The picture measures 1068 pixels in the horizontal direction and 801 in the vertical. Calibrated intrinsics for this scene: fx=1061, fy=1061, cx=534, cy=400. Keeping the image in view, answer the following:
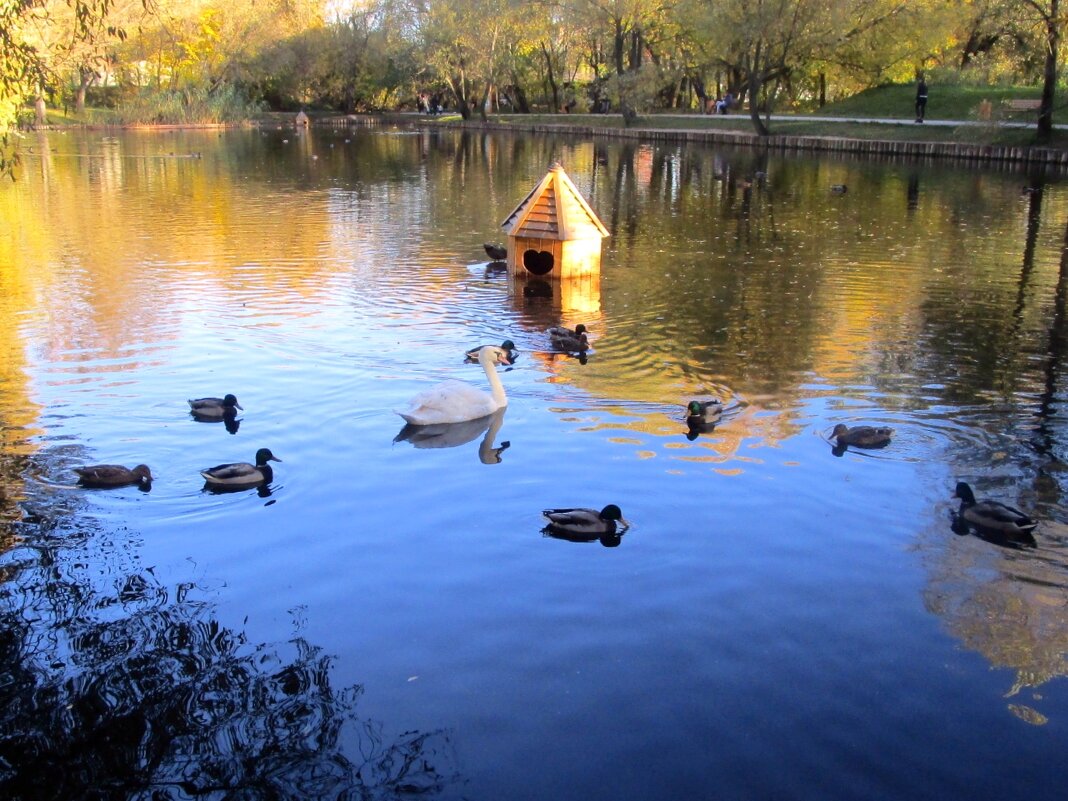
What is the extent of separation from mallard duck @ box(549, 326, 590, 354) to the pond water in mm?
286

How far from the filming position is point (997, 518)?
9289mm

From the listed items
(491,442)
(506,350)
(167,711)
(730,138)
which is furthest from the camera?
(730,138)

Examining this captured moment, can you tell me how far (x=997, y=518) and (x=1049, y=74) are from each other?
37198 mm

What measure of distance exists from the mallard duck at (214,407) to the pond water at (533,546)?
0.19 metres

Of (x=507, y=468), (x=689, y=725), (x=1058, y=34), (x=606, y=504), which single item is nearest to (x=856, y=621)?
(x=689, y=725)

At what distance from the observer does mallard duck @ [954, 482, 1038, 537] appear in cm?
923

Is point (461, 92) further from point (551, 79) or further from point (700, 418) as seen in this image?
point (700, 418)

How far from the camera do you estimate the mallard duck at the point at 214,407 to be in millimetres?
11953

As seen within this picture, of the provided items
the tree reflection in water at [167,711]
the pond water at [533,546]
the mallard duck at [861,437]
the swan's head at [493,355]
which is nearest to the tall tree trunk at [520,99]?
the pond water at [533,546]

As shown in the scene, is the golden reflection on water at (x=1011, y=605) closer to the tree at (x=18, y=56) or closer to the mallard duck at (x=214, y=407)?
the mallard duck at (x=214, y=407)

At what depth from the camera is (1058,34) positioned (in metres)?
37.3

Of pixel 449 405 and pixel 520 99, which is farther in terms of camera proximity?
pixel 520 99

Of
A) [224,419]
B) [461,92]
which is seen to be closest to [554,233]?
[224,419]

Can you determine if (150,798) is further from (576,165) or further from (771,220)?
(576,165)
